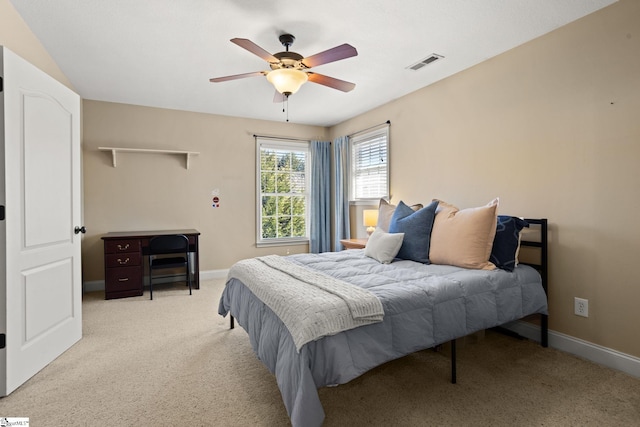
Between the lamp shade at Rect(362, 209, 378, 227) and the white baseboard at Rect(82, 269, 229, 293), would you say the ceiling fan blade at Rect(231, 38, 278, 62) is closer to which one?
the lamp shade at Rect(362, 209, 378, 227)

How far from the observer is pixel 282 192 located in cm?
540

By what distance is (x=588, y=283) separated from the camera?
2.36 metres

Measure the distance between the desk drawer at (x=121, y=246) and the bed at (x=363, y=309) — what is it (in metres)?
1.82

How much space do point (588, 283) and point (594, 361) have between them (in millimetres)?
542

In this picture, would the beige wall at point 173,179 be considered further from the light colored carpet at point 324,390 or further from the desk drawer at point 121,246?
the light colored carpet at point 324,390

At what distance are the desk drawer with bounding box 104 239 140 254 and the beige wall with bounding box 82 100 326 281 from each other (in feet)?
1.89

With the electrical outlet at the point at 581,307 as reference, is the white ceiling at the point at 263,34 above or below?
above

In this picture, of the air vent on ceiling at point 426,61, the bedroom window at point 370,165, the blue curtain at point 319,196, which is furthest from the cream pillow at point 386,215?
the blue curtain at point 319,196

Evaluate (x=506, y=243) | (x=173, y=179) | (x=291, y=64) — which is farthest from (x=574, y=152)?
(x=173, y=179)

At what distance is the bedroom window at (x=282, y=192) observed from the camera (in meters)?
5.24

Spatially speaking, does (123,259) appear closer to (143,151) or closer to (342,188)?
(143,151)

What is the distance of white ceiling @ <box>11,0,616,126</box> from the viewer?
2.24 m

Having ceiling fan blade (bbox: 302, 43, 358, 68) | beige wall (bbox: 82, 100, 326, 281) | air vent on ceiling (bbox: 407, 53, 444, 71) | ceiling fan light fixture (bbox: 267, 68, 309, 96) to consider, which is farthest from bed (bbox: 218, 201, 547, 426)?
beige wall (bbox: 82, 100, 326, 281)

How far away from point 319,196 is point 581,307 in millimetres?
3767
